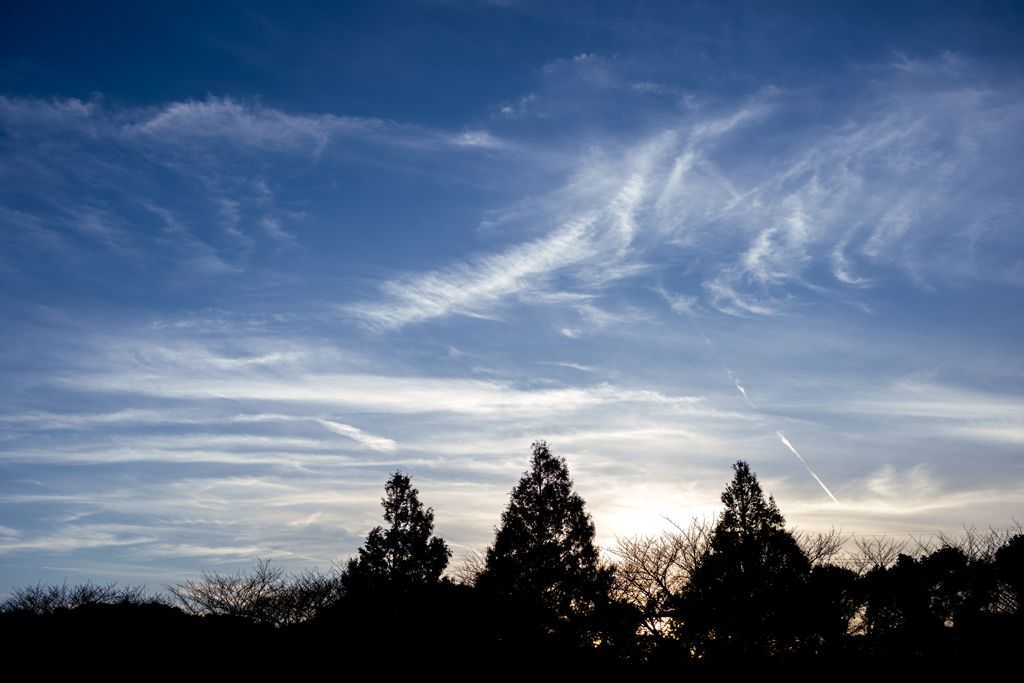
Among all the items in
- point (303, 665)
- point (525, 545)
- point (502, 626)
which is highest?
point (525, 545)

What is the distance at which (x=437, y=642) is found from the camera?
23.4m

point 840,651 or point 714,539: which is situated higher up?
point 714,539

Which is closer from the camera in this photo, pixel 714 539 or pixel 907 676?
pixel 907 676

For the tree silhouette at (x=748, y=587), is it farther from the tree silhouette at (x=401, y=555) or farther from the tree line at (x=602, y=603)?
the tree silhouette at (x=401, y=555)

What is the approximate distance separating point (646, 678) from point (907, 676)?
8.35m

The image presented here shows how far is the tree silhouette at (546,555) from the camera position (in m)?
22.7

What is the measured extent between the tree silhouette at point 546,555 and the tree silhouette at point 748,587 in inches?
139

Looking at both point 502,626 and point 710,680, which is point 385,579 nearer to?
point 502,626

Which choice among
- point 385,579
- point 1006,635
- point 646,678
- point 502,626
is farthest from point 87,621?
point 1006,635

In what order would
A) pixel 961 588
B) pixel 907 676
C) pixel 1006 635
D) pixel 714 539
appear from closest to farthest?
pixel 907 676 < pixel 1006 635 < pixel 714 539 < pixel 961 588

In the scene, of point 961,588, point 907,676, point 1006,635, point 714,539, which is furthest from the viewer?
point 961,588

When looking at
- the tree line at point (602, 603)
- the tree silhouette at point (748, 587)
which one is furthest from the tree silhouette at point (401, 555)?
the tree silhouette at point (748, 587)

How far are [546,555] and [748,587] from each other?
7572 mm

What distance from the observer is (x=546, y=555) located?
23469mm
